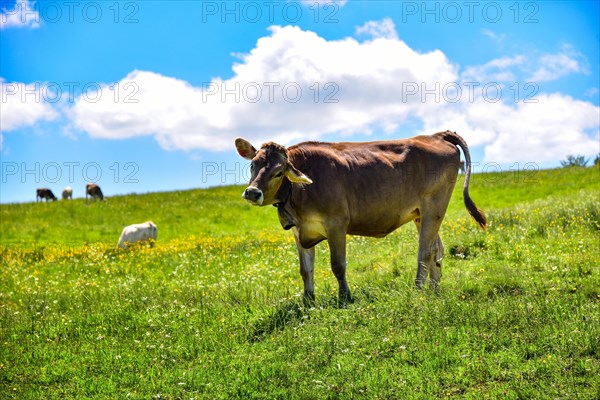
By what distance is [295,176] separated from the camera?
1042cm

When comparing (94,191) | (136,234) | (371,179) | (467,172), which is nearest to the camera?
(371,179)

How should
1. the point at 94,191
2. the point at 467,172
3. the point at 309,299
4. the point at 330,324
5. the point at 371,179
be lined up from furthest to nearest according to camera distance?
the point at 94,191
the point at 467,172
the point at 371,179
the point at 309,299
the point at 330,324

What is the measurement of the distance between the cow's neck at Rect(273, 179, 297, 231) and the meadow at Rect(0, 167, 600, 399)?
144cm

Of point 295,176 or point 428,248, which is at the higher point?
point 295,176

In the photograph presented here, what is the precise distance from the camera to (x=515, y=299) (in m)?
10.1

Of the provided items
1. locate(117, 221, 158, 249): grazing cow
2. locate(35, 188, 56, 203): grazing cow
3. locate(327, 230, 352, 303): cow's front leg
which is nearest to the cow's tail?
locate(327, 230, 352, 303): cow's front leg

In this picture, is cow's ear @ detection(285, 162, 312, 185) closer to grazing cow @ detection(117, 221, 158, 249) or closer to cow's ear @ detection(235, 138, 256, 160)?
cow's ear @ detection(235, 138, 256, 160)

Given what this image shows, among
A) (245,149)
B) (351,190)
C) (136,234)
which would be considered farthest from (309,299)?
(136,234)

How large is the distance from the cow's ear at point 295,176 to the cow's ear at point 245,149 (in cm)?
85

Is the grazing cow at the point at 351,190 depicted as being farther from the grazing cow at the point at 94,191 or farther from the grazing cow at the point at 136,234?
the grazing cow at the point at 94,191

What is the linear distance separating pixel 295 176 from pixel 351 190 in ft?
4.06

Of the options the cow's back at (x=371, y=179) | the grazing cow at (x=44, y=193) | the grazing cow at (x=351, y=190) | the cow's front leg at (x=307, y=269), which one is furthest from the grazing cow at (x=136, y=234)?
the grazing cow at (x=44, y=193)

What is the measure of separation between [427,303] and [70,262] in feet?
47.9

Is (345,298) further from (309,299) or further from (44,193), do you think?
(44,193)
